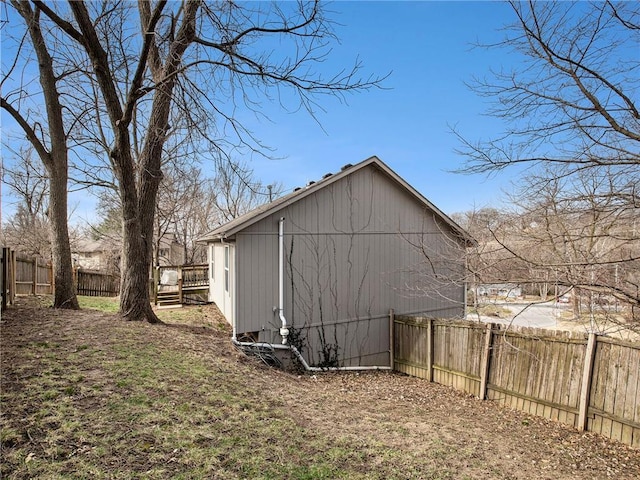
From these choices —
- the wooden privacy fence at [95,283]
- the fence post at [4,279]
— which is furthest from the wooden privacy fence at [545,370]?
the wooden privacy fence at [95,283]

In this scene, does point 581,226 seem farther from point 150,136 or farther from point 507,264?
A: point 150,136

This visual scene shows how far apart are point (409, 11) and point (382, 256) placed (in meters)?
Answer: 6.11

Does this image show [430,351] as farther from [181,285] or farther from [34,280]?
[34,280]

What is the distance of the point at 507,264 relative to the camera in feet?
22.4

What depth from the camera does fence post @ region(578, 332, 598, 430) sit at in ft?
18.4

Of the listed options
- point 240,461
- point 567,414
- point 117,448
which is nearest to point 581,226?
point 567,414

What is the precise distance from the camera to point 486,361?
24.0 ft

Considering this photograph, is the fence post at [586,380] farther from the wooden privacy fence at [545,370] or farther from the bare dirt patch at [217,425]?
the bare dirt patch at [217,425]

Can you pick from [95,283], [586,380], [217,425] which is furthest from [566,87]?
[95,283]

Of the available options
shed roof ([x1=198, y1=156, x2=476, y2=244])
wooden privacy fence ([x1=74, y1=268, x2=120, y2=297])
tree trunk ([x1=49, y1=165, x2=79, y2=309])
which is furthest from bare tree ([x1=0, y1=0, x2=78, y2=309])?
wooden privacy fence ([x1=74, y1=268, x2=120, y2=297])

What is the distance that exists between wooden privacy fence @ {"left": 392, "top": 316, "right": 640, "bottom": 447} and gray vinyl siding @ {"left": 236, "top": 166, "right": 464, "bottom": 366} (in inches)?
55.7

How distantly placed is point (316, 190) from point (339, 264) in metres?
2.16

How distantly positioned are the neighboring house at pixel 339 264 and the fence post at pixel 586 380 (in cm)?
326

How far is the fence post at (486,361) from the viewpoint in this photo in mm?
7277
